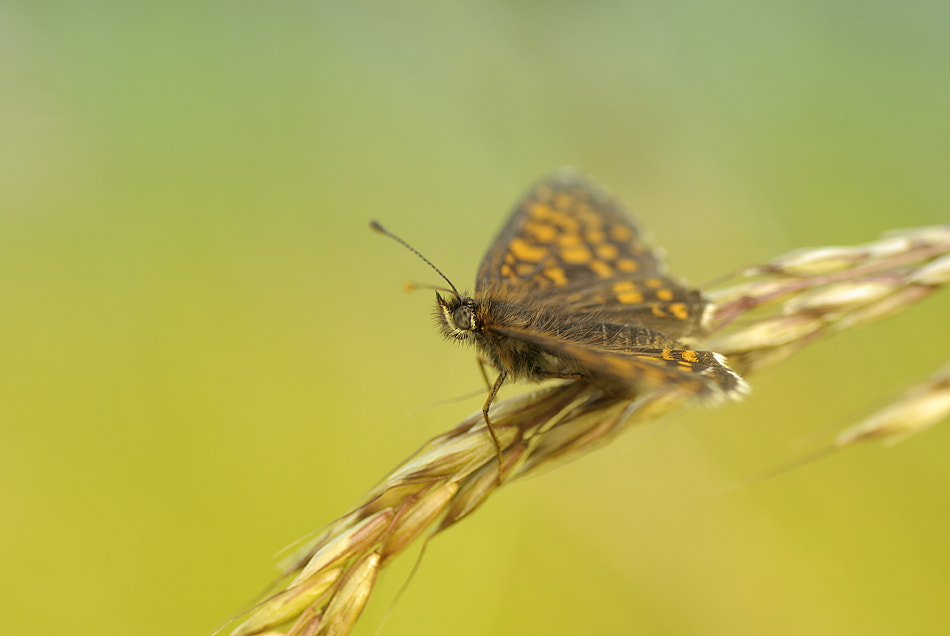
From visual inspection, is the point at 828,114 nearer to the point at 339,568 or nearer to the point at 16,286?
the point at 339,568

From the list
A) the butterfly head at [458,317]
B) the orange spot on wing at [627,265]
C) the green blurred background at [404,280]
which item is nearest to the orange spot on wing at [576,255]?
the orange spot on wing at [627,265]

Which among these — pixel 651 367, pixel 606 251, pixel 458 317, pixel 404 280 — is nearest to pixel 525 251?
pixel 606 251

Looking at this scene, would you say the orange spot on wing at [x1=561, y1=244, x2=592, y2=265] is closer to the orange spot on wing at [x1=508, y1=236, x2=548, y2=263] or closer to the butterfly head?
the orange spot on wing at [x1=508, y1=236, x2=548, y2=263]

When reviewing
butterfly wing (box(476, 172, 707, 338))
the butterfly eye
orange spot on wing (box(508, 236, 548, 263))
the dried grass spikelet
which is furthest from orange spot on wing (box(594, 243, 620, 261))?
the butterfly eye

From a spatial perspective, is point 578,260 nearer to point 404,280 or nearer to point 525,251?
point 525,251

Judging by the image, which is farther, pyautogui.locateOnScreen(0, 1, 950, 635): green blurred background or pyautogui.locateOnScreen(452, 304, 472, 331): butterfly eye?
pyautogui.locateOnScreen(0, 1, 950, 635): green blurred background
